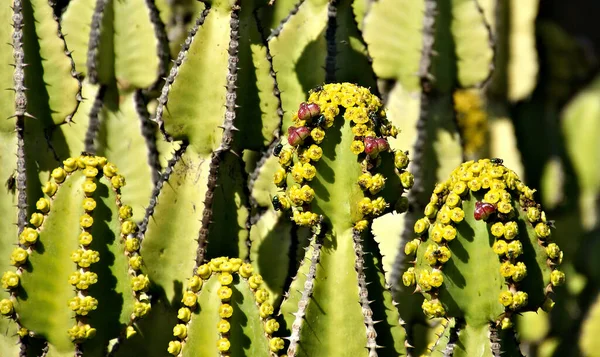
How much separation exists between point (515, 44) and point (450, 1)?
106cm

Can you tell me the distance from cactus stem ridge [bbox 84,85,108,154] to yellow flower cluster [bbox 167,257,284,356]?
0.66m

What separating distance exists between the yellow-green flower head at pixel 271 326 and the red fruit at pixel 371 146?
0.35 meters

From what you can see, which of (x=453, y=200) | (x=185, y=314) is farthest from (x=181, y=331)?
(x=453, y=200)

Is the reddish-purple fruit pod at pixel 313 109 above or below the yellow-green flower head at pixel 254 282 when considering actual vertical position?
above

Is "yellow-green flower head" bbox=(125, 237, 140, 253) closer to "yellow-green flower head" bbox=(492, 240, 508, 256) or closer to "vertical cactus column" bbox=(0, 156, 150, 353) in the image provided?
"vertical cactus column" bbox=(0, 156, 150, 353)

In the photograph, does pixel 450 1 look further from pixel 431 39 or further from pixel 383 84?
pixel 383 84

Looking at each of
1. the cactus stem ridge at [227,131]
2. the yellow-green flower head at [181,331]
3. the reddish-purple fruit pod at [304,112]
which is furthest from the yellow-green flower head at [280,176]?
the yellow-green flower head at [181,331]

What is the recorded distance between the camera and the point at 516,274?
1.45 metres

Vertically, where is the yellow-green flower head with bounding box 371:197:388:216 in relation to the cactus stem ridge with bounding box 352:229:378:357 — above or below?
above

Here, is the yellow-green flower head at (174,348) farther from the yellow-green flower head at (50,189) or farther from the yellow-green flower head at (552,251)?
the yellow-green flower head at (552,251)

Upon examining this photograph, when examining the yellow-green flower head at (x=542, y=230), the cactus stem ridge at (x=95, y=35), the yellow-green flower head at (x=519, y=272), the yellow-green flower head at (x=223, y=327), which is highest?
the cactus stem ridge at (x=95, y=35)

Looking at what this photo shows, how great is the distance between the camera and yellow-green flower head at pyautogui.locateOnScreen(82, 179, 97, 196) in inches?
62.0

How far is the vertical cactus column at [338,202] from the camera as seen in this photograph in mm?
1524

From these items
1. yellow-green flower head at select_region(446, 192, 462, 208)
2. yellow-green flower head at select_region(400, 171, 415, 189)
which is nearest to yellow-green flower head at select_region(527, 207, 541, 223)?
yellow-green flower head at select_region(446, 192, 462, 208)
